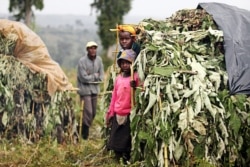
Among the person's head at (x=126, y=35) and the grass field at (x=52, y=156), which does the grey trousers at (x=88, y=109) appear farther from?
the person's head at (x=126, y=35)

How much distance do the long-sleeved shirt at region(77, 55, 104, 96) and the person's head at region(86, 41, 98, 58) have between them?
11 cm

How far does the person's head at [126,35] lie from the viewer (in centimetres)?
571

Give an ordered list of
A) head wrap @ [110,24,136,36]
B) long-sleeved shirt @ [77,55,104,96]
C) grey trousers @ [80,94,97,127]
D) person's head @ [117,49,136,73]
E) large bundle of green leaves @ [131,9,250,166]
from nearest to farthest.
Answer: large bundle of green leaves @ [131,9,250,166]
person's head @ [117,49,136,73]
head wrap @ [110,24,136,36]
long-sleeved shirt @ [77,55,104,96]
grey trousers @ [80,94,97,127]

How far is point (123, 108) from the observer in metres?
5.56

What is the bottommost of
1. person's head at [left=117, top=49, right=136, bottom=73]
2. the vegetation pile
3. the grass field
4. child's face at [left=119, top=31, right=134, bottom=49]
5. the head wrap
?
the grass field

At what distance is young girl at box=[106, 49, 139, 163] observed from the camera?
5.50 m

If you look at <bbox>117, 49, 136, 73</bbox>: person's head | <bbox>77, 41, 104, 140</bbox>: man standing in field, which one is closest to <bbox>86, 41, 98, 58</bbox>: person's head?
<bbox>77, 41, 104, 140</bbox>: man standing in field

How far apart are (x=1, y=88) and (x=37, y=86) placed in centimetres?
63

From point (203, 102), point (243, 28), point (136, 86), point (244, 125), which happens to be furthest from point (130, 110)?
point (243, 28)

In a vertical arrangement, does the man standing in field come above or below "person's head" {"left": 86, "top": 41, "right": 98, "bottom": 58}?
below

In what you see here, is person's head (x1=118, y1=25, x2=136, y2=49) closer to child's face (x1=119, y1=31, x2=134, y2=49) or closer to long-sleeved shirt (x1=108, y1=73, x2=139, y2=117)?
child's face (x1=119, y1=31, x2=134, y2=49)

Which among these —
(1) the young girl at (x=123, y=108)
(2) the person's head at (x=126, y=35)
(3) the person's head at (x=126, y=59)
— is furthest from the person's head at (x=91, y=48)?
(3) the person's head at (x=126, y=59)

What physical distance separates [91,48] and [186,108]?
142 inches

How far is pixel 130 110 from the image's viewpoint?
5504 mm
